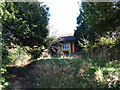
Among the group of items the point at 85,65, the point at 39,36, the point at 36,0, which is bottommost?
the point at 85,65

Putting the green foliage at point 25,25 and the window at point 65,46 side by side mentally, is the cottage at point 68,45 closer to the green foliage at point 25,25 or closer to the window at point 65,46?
the window at point 65,46

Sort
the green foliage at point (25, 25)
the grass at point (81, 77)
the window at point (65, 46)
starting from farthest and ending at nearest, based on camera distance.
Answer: the window at point (65, 46) < the green foliage at point (25, 25) < the grass at point (81, 77)

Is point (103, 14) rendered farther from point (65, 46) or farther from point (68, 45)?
point (65, 46)

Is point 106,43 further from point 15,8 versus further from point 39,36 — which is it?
point 15,8

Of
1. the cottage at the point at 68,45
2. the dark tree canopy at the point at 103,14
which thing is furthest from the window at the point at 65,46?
the dark tree canopy at the point at 103,14

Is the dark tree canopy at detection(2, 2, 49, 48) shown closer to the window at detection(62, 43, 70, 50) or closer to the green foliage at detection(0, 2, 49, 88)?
the green foliage at detection(0, 2, 49, 88)

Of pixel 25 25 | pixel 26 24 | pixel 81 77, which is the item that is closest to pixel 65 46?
pixel 26 24

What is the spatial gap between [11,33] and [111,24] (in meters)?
5.76

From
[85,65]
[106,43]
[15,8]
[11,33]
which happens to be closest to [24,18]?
[15,8]

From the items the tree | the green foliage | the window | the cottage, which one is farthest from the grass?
the window

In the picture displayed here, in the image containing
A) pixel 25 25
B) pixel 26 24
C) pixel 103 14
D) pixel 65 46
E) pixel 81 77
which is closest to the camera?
pixel 81 77

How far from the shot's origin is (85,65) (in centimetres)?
551

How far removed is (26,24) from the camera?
7.86 metres

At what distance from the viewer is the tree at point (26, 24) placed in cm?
726
